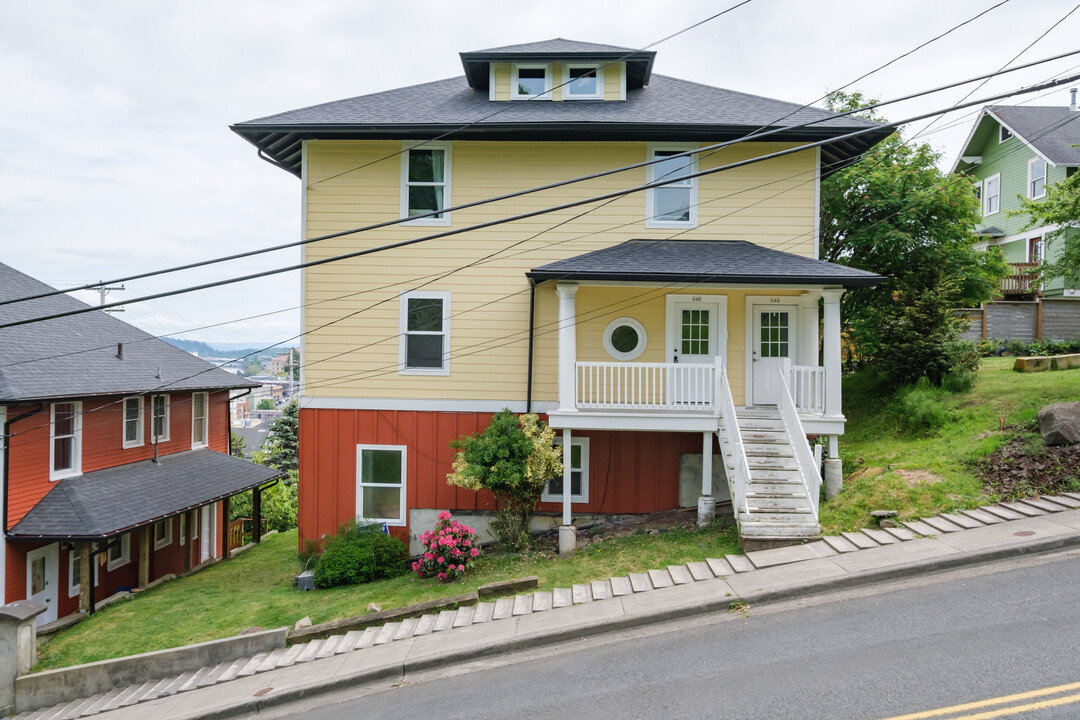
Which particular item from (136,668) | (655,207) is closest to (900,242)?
(655,207)

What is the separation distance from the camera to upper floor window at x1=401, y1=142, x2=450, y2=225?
1252 centimetres

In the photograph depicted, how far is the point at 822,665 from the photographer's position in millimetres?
5863

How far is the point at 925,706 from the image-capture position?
503 centimetres

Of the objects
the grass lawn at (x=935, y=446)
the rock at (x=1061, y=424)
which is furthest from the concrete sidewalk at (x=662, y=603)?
the rock at (x=1061, y=424)

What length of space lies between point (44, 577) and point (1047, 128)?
35587 mm

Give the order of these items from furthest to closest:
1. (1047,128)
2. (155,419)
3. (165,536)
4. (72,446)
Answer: (1047,128) → (165,536) → (155,419) → (72,446)

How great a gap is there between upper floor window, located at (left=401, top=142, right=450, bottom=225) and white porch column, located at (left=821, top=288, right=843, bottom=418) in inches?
306

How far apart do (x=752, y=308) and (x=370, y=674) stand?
960cm

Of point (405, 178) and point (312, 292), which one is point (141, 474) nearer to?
point (312, 292)

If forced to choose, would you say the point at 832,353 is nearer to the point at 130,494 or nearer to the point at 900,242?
the point at 900,242

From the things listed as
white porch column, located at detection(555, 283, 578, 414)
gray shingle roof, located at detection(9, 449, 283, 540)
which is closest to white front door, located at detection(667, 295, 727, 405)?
white porch column, located at detection(555, 283, 578, 414)

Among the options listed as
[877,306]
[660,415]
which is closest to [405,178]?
[660,415]

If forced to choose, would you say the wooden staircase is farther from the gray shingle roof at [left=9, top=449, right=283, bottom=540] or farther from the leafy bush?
the gray shingle roof at [left=9, top=449, right=283, bottom=540]

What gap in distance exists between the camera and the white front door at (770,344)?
488 inches
